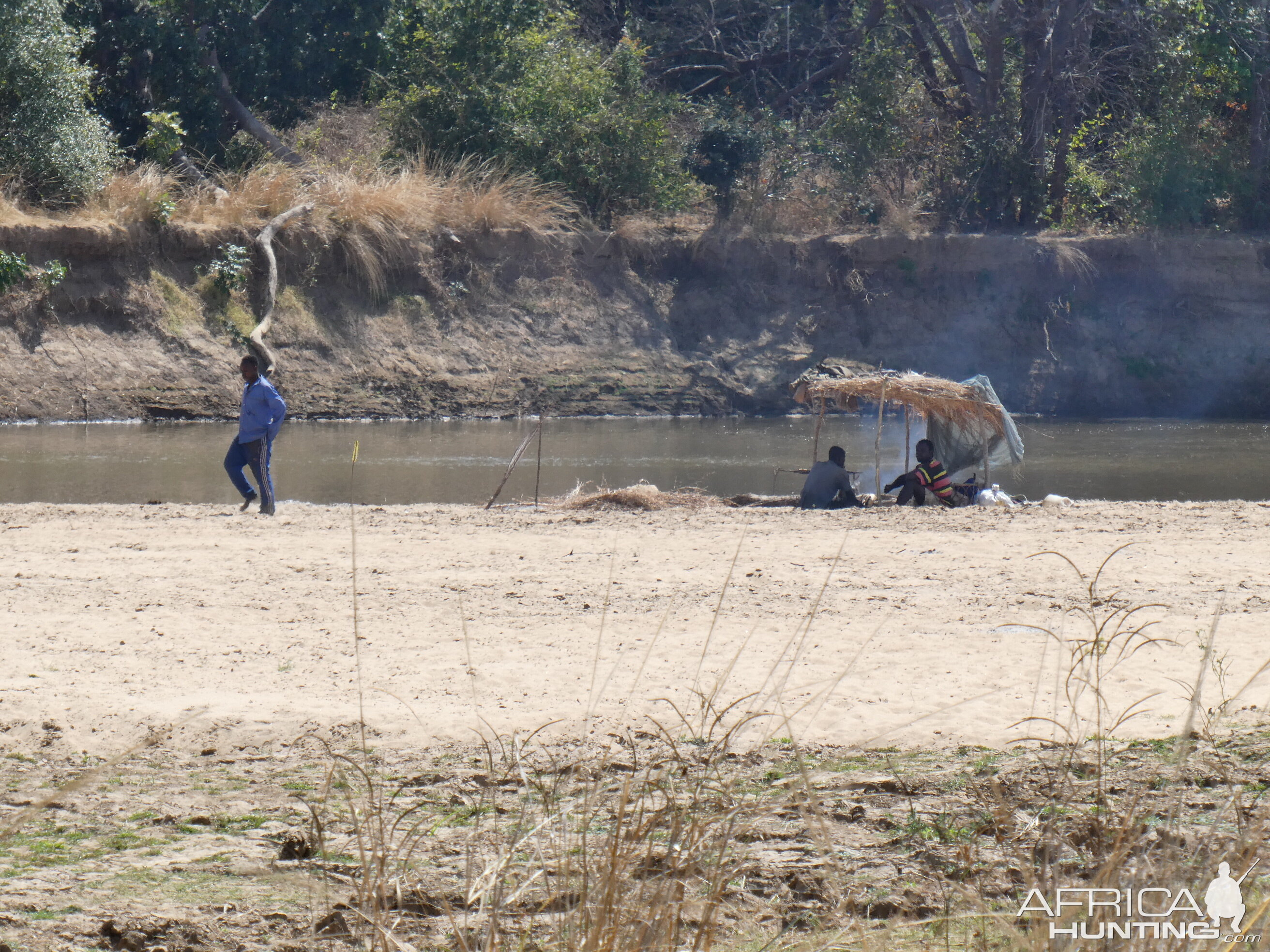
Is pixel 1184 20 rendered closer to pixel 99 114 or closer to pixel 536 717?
pixel 99 114

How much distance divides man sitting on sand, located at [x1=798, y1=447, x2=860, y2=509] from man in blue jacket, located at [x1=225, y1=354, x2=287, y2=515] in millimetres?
5491

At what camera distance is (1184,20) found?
2811 centimetres

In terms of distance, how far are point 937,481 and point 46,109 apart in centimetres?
1719

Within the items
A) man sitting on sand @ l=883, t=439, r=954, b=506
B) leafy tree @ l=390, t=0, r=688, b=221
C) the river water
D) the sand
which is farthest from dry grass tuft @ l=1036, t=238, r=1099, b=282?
the sand

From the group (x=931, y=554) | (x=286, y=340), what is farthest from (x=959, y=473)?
(x=286, y=340)

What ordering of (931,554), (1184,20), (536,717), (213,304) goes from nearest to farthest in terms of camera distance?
(536,717)
(931,554)
(213,304)
(1184,20)

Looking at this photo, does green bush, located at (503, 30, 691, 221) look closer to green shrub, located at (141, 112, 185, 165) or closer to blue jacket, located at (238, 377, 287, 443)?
green shrub, located at (141, 112, 185, 165)

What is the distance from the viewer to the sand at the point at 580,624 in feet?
18.5

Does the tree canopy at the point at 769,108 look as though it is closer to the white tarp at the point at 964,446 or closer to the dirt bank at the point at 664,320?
the dirt bank at the point at 664,320

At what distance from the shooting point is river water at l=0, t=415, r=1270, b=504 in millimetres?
15789

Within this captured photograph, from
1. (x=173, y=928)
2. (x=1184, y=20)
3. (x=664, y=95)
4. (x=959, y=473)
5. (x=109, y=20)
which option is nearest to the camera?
(x=173, y=928)

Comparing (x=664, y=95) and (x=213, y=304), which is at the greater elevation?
(x=664, y=95)

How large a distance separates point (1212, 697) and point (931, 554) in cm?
442

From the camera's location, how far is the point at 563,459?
19141 mm
